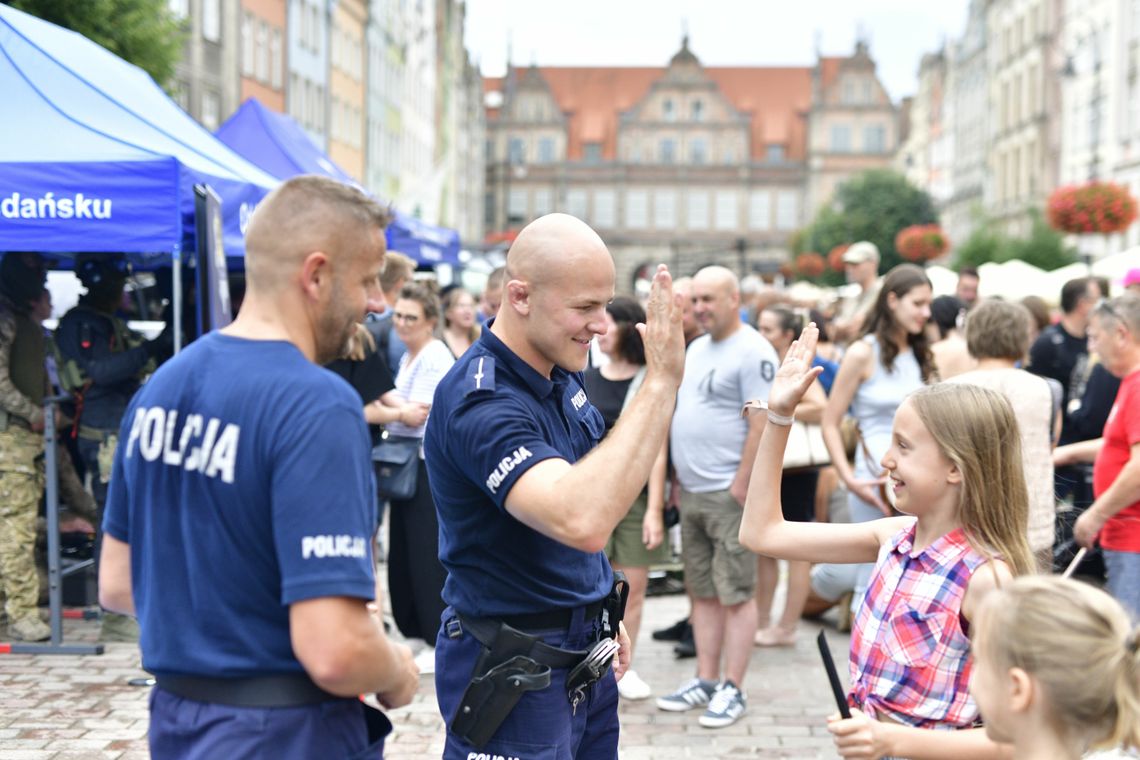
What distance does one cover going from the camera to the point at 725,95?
356 feet

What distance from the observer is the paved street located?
20.0 feet

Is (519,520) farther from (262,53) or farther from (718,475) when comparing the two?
(262,53)

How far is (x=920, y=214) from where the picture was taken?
71.4m

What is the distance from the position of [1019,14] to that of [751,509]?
210 feet

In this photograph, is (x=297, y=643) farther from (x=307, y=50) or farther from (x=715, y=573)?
(x=307, y=50)

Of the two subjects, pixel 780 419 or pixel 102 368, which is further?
pixel 102 368

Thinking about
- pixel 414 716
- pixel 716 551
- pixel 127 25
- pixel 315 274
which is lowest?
pixel 414 716

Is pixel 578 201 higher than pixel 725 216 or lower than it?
higher

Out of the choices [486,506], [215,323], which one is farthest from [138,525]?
[215,323]

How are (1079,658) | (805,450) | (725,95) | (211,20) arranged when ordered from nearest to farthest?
(1079,658) → (805,450) → (211,20) → (725,95)

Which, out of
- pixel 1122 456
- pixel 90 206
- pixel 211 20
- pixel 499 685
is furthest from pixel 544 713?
pixel 211 20

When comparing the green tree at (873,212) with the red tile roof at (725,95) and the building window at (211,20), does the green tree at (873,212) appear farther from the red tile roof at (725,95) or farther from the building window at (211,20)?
the building window at (211,20)

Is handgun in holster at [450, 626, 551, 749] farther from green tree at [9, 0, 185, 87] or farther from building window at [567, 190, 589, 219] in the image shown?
building window at [567, 190, 589, 219]

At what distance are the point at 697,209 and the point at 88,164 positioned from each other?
96367 millimetres
